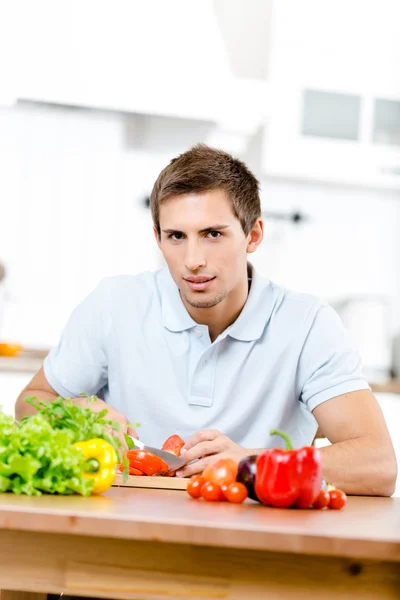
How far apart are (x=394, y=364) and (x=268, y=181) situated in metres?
1.11

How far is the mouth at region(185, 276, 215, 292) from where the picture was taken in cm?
198

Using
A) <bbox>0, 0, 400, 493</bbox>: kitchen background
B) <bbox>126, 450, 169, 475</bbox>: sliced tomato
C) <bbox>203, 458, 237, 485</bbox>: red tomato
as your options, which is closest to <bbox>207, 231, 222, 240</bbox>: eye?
<bbox>126, 450, 169, 475</bbox>: sliced tomato

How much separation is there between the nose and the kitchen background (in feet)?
6.80

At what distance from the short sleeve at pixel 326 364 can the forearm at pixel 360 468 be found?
221mm

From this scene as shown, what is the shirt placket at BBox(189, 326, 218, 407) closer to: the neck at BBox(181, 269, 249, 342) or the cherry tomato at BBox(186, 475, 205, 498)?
the neck at BBox(181, 269, 249, 342)

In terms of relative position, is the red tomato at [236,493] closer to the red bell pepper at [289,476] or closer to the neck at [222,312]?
the red bell pepper at [289,476]

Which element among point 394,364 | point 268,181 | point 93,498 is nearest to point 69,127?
point 268,181

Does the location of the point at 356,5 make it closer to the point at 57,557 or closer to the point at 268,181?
the point at 268,181

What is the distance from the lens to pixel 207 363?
6.97ft

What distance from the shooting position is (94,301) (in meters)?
2.28

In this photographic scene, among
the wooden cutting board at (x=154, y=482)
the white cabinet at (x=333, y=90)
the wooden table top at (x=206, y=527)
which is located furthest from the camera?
the white cabinet at (x=333, y=90)

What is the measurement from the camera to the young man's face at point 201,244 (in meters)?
1.97

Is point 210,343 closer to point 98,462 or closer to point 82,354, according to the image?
point 82,354

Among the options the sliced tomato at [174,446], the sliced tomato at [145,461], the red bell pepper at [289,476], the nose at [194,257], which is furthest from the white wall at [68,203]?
the red bell pepper at [289,476]
